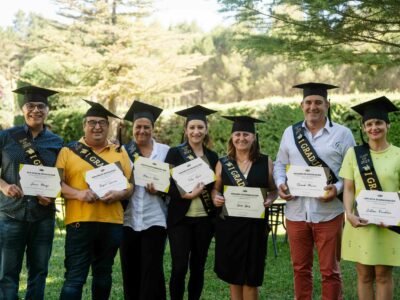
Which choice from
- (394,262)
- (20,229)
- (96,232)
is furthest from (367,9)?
(20,229)

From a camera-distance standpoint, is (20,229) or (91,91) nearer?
(20,229)

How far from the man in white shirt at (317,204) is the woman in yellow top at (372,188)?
191 mm

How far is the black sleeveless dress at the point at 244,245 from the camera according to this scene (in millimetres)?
Answer: 4539

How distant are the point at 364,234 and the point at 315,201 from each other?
0.53 m

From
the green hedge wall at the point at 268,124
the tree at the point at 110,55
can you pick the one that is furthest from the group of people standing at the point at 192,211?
the tree at the point at 110,55

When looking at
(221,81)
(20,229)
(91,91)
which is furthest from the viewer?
(221,81)

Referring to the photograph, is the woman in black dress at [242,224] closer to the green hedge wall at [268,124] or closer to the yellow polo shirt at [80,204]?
the yellow polo shirt at [80,204]

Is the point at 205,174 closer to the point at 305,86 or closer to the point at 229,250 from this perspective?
the point at 229,250

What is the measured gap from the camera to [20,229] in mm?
4367

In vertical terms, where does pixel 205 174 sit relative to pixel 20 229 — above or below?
above

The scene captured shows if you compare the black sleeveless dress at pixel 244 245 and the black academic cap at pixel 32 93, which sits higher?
the black academic cap at pixel 32 93

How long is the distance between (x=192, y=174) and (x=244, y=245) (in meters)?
0.82

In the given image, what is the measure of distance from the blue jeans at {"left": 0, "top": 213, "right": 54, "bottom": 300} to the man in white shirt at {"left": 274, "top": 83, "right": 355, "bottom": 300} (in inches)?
86.5

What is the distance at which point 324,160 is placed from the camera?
455 centimetres
